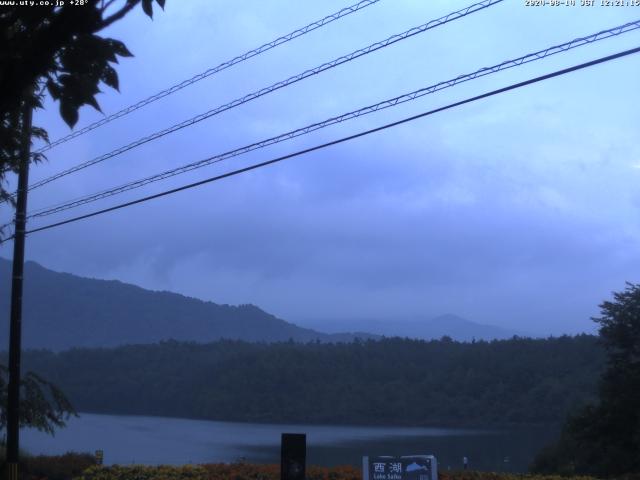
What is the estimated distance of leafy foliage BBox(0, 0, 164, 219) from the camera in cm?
427

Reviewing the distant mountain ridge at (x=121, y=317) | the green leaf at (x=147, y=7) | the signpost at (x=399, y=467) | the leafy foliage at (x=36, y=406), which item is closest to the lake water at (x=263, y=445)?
the leafy foliage at (x=36, y=406)

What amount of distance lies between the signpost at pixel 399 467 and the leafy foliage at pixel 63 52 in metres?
8.17

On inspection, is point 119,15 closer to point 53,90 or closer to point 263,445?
point 53,90

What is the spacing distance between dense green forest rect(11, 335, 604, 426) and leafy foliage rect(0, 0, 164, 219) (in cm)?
4305

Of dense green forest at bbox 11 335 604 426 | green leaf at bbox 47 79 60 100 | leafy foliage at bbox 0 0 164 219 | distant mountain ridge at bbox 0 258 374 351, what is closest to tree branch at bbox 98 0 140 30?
leafy foliage at bbox 0 0 164 219

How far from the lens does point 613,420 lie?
1025 inches

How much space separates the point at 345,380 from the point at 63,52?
59270 mm

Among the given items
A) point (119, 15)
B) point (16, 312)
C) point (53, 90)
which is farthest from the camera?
point (16, 312)

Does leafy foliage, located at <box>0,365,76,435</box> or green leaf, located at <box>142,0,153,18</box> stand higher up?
green leaf, located at <box>142,0,153,18</box>

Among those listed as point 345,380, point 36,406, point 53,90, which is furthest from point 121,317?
point 53,90

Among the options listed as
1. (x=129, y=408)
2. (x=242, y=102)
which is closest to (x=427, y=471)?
(x=242, y=102)

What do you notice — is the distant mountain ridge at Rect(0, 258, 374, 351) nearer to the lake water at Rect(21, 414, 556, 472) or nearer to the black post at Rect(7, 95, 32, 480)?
the lake water at Rect(21, 414, 556, 472)

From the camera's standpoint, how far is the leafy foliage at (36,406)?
57.9ft

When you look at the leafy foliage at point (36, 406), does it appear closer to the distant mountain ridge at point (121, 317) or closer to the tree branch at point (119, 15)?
the tree branch at point (119, 15)
